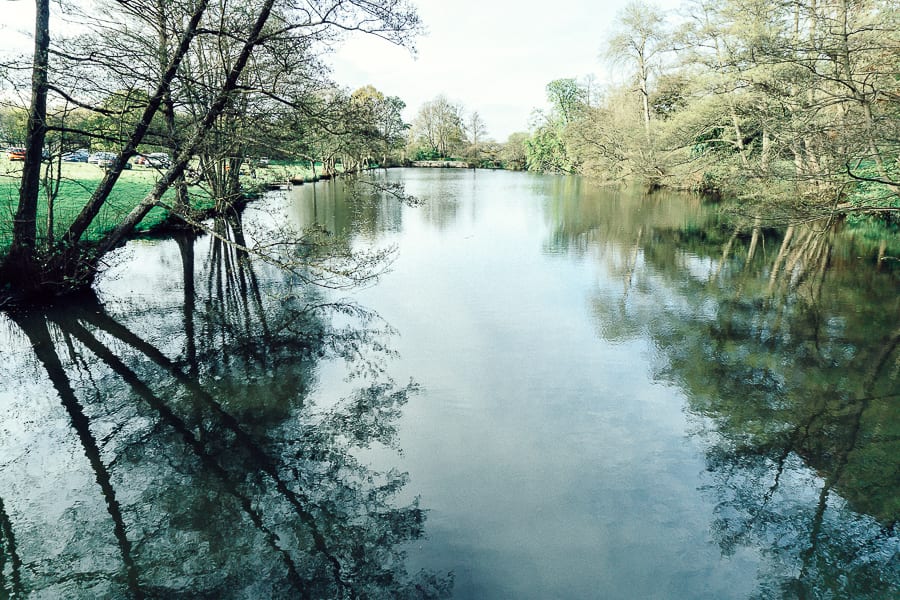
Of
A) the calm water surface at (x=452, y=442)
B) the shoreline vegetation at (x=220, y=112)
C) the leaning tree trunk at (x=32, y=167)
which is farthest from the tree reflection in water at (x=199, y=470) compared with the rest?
the shoreline vegetation at (x=220, y=112)

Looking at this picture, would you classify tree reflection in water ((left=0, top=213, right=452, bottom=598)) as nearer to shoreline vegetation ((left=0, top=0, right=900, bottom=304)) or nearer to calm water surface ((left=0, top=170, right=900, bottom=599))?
calm water surface ((left=0, top=170, right=900, bottom=599))

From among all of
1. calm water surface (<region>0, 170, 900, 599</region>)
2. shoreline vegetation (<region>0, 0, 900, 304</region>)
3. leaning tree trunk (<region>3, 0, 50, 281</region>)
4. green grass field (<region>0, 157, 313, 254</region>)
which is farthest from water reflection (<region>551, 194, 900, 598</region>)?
leaning tree trunk (<region>3, 0, 50, 281</region>)

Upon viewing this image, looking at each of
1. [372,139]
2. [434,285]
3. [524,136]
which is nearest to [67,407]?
[372,139]

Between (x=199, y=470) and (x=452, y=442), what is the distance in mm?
2160

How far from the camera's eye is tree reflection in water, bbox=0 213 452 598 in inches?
141

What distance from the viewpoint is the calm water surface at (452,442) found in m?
3.68

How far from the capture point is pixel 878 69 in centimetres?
1091

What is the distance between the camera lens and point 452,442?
5.22 m

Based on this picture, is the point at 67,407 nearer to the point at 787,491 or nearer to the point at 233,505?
the point at 233,505

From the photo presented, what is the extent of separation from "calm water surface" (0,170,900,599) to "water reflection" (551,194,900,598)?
0.03 m

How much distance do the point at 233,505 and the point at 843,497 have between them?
4697mm

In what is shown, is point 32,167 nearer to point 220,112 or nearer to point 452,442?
point 220,112

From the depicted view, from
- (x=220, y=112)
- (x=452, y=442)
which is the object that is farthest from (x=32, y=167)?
(x=452, y=442)

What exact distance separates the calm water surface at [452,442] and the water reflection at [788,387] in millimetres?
29
